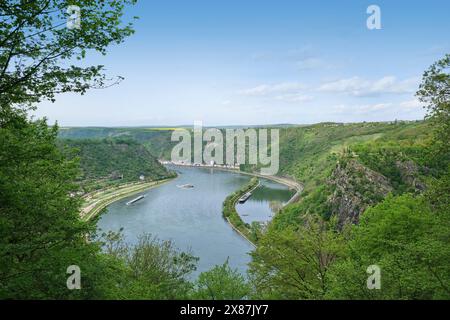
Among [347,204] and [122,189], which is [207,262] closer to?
[347,204]

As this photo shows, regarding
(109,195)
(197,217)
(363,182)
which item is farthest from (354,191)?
(109,195)

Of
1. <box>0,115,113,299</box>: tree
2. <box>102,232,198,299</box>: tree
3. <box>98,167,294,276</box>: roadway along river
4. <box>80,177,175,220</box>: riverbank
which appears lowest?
<box>98,167,294,276</box>: roadway along river

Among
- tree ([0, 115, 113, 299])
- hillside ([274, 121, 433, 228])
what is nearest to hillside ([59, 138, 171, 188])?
hillside ([274, 121, 433, 228])

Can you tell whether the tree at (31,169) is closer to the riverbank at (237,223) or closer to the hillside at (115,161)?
the riverbank at (237,223)

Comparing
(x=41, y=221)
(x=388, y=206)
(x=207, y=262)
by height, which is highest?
(x=41, y=221)

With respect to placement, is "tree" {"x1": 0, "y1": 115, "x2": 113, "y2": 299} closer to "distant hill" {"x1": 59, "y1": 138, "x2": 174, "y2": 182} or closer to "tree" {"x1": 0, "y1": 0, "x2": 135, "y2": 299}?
"tree" {"x1": 0, "y1": 0, "x2": 135, "y2": 299}

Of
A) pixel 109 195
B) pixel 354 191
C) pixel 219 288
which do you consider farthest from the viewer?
pixel 109 195

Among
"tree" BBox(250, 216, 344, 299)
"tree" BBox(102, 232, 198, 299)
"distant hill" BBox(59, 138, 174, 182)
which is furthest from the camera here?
"distant hill" BBox(59, 138, 174, 182)

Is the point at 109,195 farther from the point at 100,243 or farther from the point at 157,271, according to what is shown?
the point at 100,243

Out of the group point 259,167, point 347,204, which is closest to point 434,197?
point 347,204
